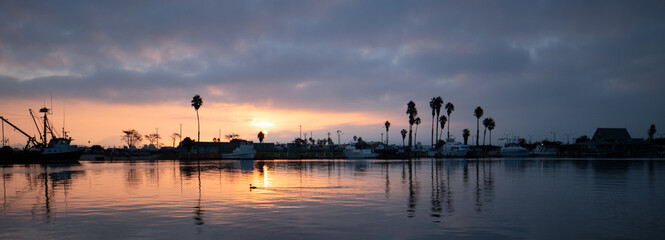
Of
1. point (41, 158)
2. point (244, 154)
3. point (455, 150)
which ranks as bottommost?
point (244, 154)

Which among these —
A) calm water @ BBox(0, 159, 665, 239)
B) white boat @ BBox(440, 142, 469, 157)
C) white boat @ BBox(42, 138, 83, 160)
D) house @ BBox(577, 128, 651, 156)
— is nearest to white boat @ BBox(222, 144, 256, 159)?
white boat @ BBox(42, 138, 83, 160)

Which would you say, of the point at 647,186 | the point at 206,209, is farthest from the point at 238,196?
the point at 647,186

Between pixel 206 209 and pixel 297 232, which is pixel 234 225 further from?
pixel 206 209

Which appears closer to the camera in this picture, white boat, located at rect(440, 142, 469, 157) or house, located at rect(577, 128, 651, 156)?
white boat, located at rect(440, 142, 469, 157)

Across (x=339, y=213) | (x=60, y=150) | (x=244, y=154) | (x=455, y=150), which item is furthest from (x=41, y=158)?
(x=455, y=150)

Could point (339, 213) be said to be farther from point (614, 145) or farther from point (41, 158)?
point (614, 145)

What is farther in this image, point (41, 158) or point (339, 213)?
point (41, 158)

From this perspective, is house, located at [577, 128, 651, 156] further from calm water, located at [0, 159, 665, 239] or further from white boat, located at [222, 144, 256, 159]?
calm water, located at [0, 159, 665, 239]

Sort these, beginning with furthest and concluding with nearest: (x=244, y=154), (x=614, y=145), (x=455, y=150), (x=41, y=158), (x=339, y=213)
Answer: (x=614, y=145) < (x=455, y=150) < (x=244, y=154) < (x=41, y=158) < (x=339, y=213)

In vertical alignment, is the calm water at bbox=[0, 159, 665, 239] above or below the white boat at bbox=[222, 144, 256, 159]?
above

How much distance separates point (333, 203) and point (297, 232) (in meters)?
7.75

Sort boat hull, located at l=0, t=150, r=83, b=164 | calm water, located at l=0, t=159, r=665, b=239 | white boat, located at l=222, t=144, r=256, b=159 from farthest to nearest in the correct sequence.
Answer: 1. white boat, located at l=222, t=144, r=256, b=159
2. boat hull, located at l=0, t=150, r=83, b=164
3. calm water, located at l=0, t=159, r=665, b=239

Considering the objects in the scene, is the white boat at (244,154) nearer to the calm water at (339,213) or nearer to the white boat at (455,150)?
the white boat at (455,150)

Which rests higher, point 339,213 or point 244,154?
point 339,213
